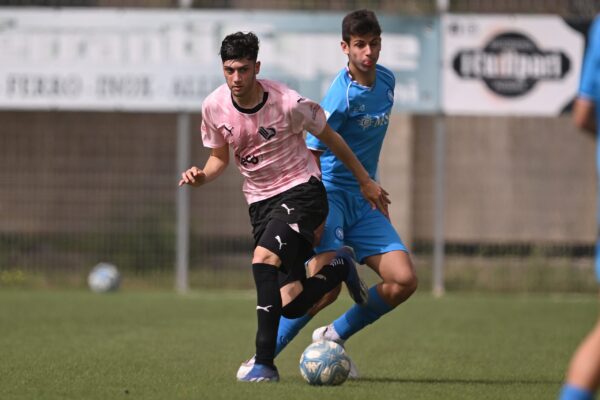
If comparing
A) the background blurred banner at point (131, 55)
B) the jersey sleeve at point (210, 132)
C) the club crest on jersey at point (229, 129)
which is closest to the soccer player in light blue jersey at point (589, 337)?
the club crest on jersey at point (229, 129)

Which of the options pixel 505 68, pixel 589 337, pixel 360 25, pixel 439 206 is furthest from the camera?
pixel 439 206

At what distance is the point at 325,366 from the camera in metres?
6.61

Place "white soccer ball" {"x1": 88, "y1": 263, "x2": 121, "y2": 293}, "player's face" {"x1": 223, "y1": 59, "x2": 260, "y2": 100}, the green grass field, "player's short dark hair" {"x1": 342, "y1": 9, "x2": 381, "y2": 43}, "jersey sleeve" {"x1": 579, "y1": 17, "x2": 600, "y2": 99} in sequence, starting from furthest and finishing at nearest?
"white soccer ball" {"x1": 88, "y1": 263, "x2": 121, "y2": 293}
"player's short dark hair" {"x1": 342, "y1": 9, "x2": 381, "y2": 43}
"player's face" {"x1": 223, "y1": 59, "x2": 260, "y2": 100}
the green grass field
"jersey sleeve" {"x1": 579, "y1": 17, "x2": 600, "y2": 99}

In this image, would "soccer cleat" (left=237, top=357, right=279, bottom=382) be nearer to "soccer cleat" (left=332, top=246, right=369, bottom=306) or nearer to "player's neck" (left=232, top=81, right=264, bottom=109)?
"soccer cleat" (left=332, top=246, right=369, bottom=306)

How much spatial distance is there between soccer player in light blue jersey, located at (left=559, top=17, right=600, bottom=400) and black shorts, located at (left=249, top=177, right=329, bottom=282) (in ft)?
7.87

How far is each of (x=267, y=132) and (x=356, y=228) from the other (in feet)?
3.08

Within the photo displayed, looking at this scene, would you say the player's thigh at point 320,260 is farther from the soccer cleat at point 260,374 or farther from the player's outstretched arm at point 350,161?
the soccer cleat at point 260,374

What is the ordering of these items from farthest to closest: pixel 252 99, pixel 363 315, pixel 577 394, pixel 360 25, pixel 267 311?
1. pixel 363 315
2. pixel 360 25
3. pixel 252 99
4. pixel 267 311
5. pixel 577 394

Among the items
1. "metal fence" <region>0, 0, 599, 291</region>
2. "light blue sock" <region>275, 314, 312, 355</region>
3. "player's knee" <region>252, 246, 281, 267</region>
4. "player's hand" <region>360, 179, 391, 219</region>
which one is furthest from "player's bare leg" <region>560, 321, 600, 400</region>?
"metal fence" <region>0, 0, 599, 291</region>

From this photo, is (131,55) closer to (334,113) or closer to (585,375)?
(334,113)

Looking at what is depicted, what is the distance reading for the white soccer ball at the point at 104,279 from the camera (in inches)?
573

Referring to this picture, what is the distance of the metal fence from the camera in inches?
597

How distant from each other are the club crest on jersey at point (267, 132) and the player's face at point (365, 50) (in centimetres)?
69

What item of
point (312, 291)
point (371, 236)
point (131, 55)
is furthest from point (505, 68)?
point (312, 291)
